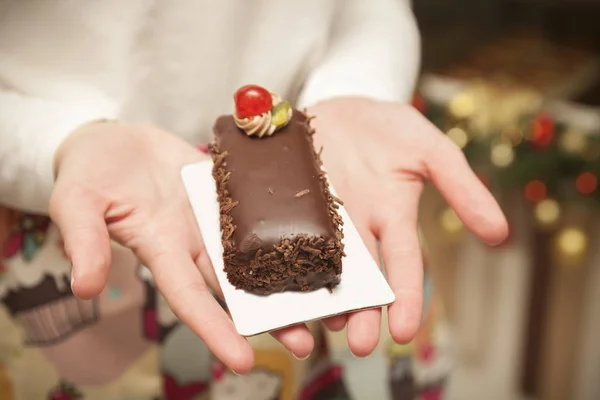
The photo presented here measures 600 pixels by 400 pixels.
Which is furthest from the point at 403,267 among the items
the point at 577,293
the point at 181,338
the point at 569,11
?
the point at 569,11

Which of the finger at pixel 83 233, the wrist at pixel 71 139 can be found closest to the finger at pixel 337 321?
the finger at pixel 83 233

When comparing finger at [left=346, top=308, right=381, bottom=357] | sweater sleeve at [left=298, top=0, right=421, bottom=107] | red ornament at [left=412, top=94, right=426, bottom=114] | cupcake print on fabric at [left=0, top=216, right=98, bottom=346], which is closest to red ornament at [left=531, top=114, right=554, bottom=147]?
red ornament at [left=412, top=94, right=426, bottom=114]

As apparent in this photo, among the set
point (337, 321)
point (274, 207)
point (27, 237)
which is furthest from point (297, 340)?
point (27, 237)

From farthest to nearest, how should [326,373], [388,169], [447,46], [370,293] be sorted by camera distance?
[447,46] → [326,373] → [388,169] → [370,293]

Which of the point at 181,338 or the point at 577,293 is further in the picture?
the point at 577,293

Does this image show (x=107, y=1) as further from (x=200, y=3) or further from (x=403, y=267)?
(x=403, y=267)

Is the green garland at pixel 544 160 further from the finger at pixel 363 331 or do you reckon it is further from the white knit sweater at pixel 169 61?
the finger at pixel 363 331

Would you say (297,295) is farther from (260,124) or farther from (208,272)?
(260,124)

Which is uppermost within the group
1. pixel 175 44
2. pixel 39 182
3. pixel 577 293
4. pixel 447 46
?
pixel 175 44
